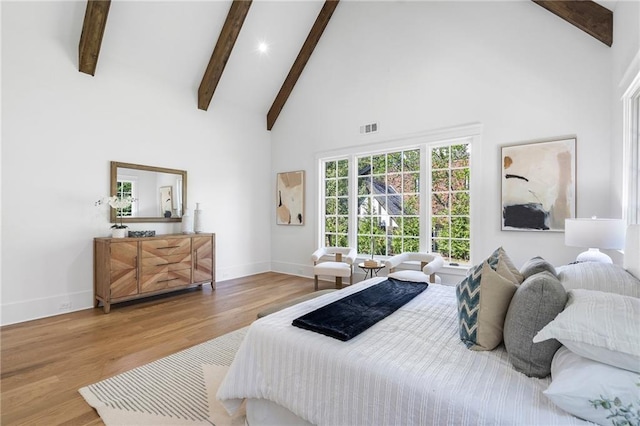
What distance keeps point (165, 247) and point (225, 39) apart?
320 centimetres

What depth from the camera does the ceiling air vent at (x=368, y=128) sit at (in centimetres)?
477

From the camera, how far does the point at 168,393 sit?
6.53ft

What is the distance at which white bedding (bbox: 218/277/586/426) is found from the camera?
100 cm

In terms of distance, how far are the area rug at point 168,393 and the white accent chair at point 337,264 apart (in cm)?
214

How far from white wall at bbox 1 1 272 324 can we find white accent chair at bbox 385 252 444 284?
134 inches

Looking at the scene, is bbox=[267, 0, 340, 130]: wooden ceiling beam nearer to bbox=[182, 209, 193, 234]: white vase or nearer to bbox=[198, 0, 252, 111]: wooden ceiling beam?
bbox=[198, 0, 252, 111]: wooden ceiling beam

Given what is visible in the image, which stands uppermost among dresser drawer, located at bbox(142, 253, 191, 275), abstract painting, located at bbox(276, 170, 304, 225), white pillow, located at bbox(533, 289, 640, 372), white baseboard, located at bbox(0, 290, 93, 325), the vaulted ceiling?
the vaulted ceiling

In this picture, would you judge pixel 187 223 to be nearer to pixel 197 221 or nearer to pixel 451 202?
pixel 197 221

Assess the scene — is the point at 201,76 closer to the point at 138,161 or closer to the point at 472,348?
the point at 138,161

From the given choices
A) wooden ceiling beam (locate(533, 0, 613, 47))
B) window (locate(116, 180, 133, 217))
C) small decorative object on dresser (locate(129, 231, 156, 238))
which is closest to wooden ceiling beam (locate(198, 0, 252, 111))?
window (locate(116, 180, 133, 217))

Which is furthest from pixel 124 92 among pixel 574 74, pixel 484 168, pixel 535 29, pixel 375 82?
pixel 574 74

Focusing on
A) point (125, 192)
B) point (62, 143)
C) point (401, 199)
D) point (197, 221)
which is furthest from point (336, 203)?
point (62, 143)

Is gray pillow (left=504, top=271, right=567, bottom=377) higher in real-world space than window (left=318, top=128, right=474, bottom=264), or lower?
lower

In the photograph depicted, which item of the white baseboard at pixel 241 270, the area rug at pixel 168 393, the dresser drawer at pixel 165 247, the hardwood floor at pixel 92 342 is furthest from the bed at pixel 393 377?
the white baseboard at pixel 241 270
